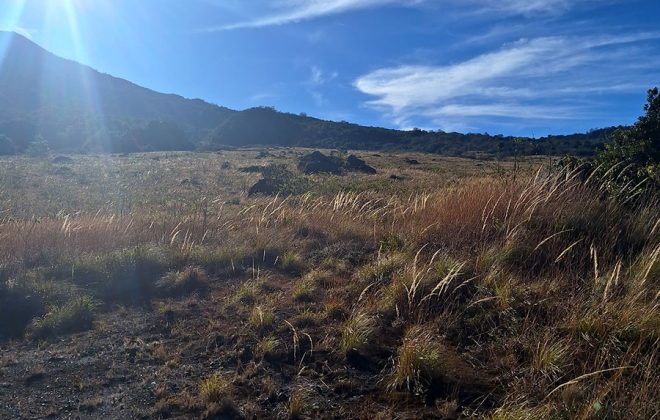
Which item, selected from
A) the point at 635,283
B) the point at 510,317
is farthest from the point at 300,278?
the point at 635,283

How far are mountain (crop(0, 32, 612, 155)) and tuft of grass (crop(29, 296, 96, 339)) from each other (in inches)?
1846

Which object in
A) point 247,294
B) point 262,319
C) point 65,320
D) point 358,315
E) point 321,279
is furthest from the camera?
point 321,279

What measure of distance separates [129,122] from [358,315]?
74137mm

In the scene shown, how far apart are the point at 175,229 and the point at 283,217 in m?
1.55

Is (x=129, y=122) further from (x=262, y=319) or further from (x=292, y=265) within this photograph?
(x=262, y=319)

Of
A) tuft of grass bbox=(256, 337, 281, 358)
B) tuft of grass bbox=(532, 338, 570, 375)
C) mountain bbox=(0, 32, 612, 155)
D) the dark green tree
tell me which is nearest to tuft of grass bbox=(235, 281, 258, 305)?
tuft of grass bbox=(256, 337, 281, 358)

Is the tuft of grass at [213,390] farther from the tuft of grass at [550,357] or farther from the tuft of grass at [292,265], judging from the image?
the tuft of grass at [292,265]

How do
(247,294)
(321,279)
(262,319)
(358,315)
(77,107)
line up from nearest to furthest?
(358,315) < (262,319) < (247,294) < (321,279) < (77,107)

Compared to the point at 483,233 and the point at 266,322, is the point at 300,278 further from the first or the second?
the point at 483,233

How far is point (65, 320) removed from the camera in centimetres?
478

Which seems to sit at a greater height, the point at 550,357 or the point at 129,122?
the point at 129,122

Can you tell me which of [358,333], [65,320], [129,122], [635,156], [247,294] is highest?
[129,122]

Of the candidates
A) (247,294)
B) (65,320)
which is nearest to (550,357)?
(247,294)

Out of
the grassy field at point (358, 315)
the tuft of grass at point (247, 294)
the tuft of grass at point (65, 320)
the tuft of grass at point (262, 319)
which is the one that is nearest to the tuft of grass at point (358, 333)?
the grassy field at point (358, 315)
